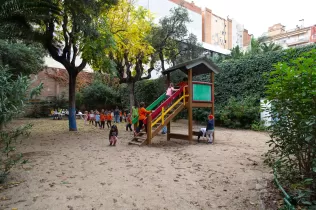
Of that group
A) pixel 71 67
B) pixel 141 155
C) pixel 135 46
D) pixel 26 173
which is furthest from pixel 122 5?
pixel 26 173

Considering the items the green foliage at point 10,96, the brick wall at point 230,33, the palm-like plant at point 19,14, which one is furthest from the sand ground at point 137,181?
the brick wall at point 230,33

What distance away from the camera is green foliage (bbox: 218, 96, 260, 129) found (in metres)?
16.0

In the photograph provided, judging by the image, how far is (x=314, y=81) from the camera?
3.79m

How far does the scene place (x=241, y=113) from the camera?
16.2 m

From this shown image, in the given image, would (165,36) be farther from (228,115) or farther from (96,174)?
(96,174)

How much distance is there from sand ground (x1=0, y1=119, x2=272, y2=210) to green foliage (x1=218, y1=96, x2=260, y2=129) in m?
8.29

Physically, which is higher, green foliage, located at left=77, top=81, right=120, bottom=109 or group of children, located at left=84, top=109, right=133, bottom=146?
green foliage, located at left=77, top=81, right=120, bottom=109

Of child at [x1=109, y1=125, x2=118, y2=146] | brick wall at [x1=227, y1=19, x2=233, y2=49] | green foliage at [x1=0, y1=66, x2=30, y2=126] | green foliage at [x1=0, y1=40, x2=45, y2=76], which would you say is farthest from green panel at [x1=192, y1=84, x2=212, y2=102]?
brick wall at [x1=227, y1=19, x2=233, y2=49]

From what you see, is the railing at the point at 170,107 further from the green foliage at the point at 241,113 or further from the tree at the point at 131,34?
the tree at the point at 131,34

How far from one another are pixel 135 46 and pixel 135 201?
51.6 feet

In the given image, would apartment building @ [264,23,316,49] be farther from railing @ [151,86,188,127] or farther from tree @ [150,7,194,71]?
railing @ [151,86,188,127]

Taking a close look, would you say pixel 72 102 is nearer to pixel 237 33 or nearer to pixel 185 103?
pixel 185 103

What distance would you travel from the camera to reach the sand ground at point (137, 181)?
4078mm

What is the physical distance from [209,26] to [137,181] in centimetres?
4614
